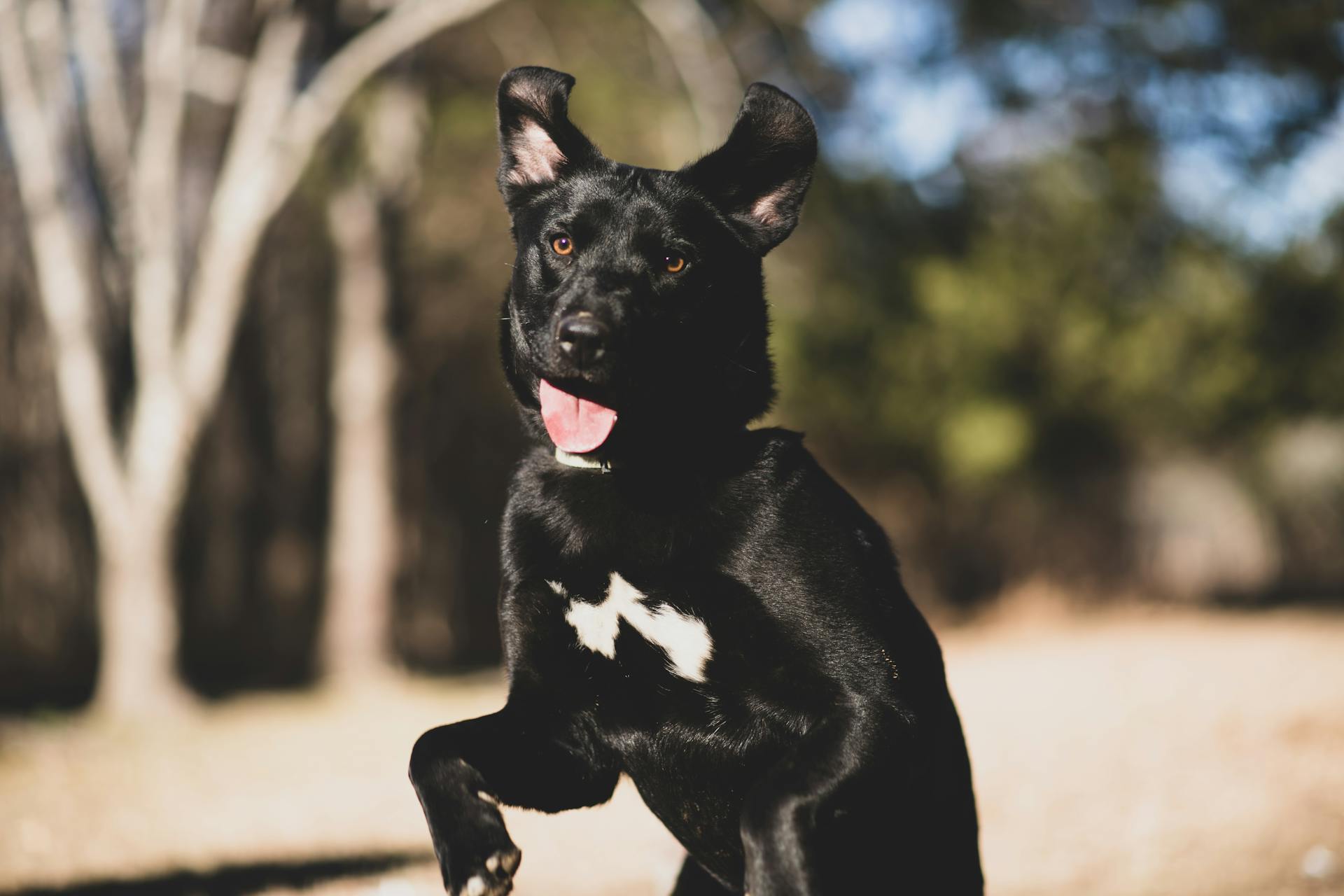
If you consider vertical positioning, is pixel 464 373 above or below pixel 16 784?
above

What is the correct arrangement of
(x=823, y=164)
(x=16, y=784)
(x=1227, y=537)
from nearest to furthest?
1. (x=16, y=784)
2. (x=823, y=164)
3. (x=1227, y=537)

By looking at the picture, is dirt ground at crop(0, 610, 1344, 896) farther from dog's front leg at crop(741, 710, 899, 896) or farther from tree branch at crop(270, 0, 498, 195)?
tree branch at crop(270, 0, 498, 195)

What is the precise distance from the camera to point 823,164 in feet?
45.9

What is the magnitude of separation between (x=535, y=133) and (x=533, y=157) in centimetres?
6

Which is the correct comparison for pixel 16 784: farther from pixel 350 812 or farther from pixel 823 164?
pixel 823 164

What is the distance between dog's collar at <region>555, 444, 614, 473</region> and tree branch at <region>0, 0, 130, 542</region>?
7303 mm

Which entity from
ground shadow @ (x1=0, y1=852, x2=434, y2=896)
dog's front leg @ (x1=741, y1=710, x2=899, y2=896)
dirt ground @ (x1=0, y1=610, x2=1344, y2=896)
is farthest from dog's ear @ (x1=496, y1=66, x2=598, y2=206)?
ground shadow @ (x1=0, y1=852, x2=434, y2=896)

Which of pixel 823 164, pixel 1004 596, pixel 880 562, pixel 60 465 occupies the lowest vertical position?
pixel 1004 596

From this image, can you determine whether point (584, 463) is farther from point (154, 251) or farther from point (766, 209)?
point (154, 251)

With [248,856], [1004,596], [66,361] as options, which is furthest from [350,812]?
[1004,596]

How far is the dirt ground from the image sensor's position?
483cm

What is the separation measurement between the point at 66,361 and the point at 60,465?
8.19 feet

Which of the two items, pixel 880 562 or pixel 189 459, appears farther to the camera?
pixel 189 459

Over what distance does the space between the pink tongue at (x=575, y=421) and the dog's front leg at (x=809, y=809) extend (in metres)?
0.82
